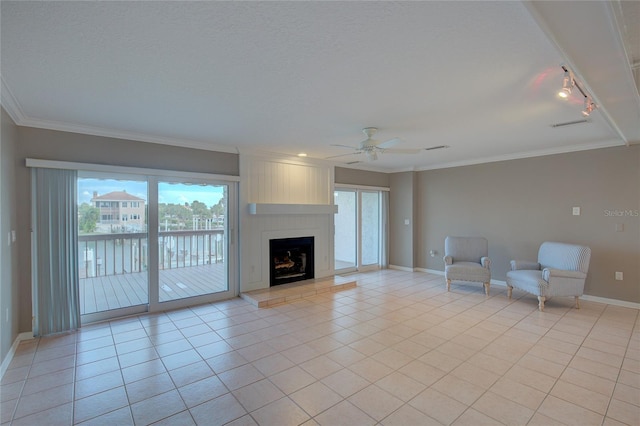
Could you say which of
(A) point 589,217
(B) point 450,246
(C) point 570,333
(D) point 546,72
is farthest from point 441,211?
(D) point 546,72

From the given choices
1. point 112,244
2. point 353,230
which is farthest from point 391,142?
point 112,244

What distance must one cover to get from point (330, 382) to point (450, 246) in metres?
4.25

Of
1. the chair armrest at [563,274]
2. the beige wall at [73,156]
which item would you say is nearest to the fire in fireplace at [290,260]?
the beige wall at [73,156]

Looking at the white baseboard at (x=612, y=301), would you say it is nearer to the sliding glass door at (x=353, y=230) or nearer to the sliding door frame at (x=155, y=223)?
the sliding glass door at (x=353, y=230)

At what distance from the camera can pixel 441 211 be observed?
22.1 feet

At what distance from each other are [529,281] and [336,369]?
11.5 ft

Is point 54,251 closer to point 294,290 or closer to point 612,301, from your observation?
point 294,290

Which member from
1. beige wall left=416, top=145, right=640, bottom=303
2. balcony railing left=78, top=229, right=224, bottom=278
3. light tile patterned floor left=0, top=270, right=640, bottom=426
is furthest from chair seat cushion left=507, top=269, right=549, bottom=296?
balcony railing left=78, top=229, right=224, bottom=278

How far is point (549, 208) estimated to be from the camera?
522cm

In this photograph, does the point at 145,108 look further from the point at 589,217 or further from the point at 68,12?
the point at 589,217

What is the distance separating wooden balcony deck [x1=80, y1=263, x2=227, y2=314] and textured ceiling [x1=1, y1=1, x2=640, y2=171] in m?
1.99

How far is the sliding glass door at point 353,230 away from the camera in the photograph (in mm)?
7023

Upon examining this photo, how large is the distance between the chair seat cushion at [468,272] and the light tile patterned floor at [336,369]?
104 cm

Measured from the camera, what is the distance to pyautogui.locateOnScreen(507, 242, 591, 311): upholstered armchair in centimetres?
432
